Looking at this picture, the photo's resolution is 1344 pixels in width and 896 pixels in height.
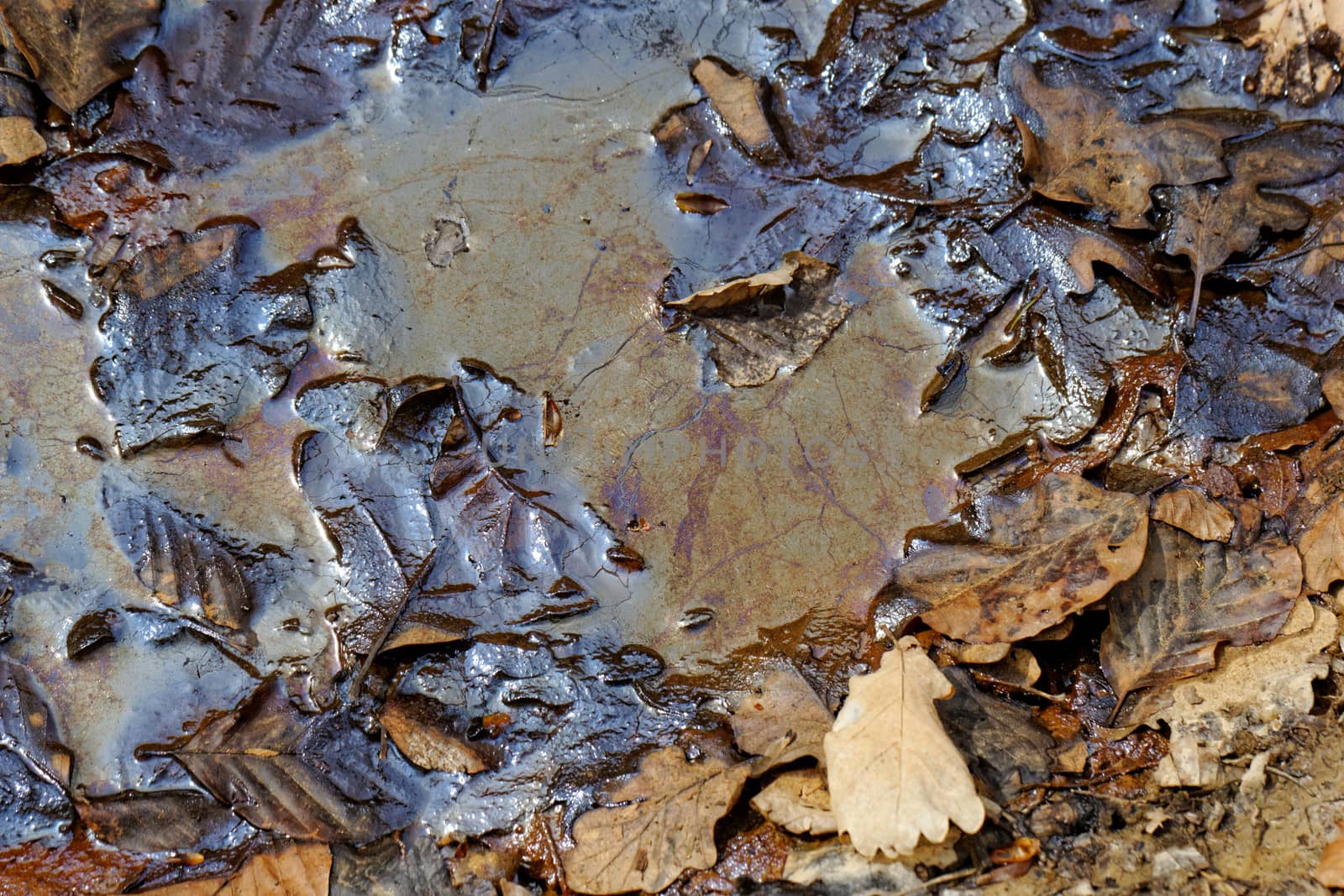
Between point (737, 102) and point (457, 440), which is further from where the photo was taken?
point (737, 102)

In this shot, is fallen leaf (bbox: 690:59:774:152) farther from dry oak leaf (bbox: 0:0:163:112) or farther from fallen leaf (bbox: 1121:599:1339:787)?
fallen leaf (bbox: 1121:599:1339:787)

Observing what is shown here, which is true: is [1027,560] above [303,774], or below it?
above

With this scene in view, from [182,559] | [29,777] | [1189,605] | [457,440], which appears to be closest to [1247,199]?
[1189,605]

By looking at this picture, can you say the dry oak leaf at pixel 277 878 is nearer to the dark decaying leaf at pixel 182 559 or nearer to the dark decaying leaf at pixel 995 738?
the dark decaying leaf at pixel 182 559

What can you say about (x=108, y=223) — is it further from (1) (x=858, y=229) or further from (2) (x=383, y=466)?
(1) (x=858, y=229)

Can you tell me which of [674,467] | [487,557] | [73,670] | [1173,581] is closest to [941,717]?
[1173,581]

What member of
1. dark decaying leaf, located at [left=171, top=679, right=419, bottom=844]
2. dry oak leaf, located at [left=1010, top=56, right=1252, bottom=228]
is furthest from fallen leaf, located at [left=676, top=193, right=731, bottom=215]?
dark decaying leaf, located at [left=171, top=679, right=419, bottom=844]

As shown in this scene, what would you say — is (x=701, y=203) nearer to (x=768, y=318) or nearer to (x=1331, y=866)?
(x=768, y=318)
